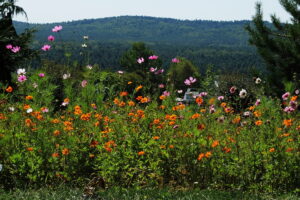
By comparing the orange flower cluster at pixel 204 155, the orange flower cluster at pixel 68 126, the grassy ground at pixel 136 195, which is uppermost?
the orange flower cluster at pixel 68 126

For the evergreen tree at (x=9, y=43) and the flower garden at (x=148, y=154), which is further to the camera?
the evergreen tree at (x=9, y=43)

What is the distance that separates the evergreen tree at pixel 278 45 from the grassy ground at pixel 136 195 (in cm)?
1095

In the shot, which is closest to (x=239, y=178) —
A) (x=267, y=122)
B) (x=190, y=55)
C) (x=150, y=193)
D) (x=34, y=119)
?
(x=267, y=122)

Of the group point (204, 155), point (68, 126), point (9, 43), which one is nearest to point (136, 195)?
point (204, 155)

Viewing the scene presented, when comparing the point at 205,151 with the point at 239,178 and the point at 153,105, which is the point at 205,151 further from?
the point at 153,105

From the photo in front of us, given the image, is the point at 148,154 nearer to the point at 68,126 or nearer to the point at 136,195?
the point at 136,195

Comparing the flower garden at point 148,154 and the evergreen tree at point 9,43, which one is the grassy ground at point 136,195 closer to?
the flower garden at point 148,154

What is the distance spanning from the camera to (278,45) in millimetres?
14938

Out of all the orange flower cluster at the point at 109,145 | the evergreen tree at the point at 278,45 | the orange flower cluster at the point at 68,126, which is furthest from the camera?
the evergreen tree at the point at 278,45

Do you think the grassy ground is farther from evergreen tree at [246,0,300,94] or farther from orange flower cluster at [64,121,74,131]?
evergreen tree at [246,0,300,94]

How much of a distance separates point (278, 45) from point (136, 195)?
11.9 meters

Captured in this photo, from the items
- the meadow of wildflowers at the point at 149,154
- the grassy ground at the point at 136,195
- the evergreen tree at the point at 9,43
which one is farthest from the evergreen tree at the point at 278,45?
the grassy ground at the point at 136,195

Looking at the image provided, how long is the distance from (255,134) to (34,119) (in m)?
2.86

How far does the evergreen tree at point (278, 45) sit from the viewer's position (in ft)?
48.6
